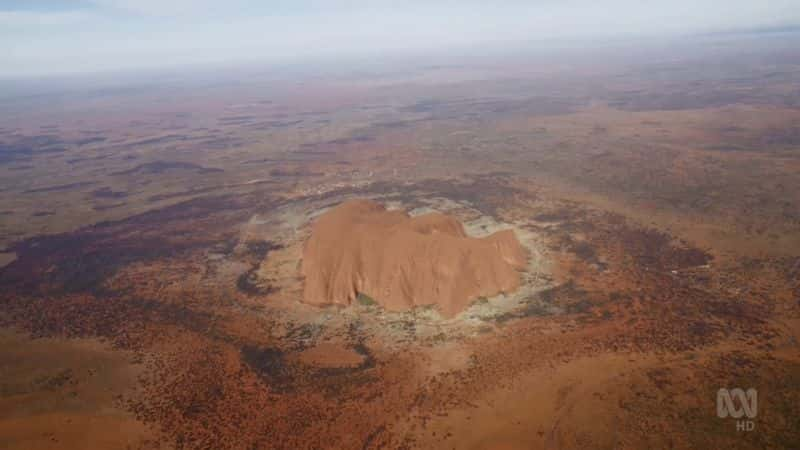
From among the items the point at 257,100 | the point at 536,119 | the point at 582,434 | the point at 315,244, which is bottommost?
the point at 582,434

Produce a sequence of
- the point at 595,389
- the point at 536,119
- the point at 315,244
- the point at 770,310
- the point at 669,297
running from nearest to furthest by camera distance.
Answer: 1. the point at 595,389
2. the point at 770,310
3. the point at 669,297
4. the point at 315,244
5. the point at 536,119

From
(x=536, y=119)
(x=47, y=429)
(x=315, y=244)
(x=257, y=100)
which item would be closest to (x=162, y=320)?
(x=47, y=429)

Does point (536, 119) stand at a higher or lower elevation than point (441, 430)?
higher

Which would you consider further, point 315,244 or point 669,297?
point 315,244

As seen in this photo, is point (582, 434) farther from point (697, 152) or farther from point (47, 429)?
point (697, 152)

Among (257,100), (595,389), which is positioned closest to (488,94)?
(257,100)

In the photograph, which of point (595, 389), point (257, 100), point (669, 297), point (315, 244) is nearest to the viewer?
point (595, 389)
